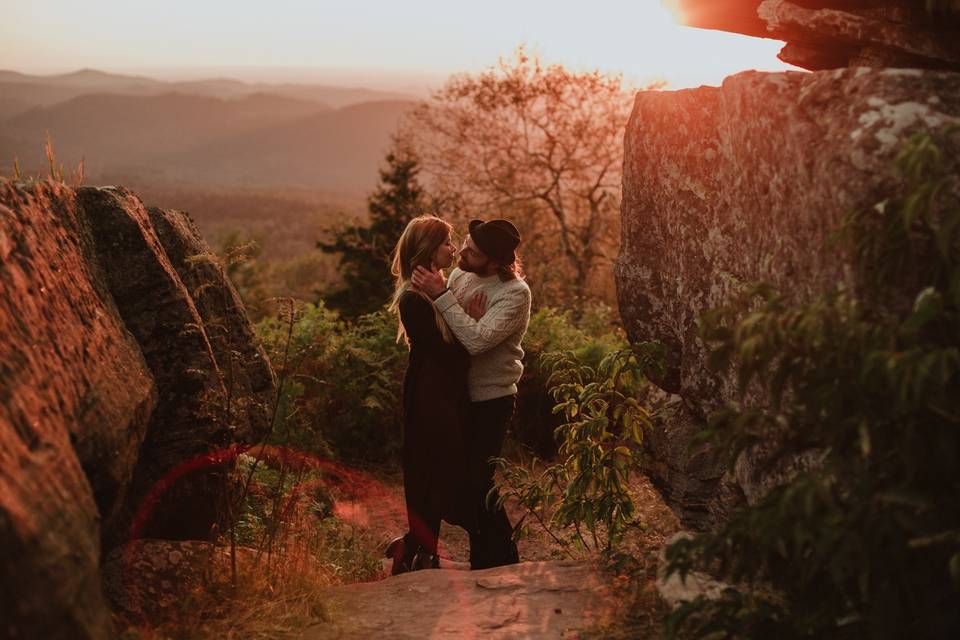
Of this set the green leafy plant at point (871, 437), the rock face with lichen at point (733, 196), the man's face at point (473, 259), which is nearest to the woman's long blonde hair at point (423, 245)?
the man's face at point (473, 259)

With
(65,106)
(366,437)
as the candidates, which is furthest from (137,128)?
(366,437)

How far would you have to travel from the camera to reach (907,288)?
9.98 feet

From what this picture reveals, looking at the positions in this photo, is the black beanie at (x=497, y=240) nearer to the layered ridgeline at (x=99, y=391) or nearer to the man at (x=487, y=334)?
the man at (x=487, y=334)

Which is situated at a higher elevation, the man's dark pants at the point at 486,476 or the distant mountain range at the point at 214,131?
the man's dark pants at the point at 486,476

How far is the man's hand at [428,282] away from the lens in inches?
210

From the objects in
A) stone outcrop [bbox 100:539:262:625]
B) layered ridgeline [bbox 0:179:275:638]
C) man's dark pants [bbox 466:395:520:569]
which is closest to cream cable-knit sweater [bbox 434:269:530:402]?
man's dark pants [bbox 466:395:520:569]

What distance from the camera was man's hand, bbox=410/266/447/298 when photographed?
17.5 ft

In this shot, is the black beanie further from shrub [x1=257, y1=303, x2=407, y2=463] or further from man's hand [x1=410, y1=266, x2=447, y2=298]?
shrub [x1=257, y1=303, x2=407, y2=463]

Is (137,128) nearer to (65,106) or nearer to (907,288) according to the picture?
(65,106)

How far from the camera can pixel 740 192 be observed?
4.28 metres

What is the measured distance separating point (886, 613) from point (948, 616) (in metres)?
0.22

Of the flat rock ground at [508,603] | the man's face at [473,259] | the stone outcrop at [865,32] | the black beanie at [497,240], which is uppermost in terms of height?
the stone outcrop at [865,32]

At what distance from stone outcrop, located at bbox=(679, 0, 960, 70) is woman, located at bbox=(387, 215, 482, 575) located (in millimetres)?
2251

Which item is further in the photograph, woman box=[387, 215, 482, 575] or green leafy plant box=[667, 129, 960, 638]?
woman box=[387, 215, 482, 575]
